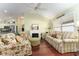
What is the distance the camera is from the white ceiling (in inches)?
102

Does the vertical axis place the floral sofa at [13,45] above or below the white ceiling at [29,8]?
below

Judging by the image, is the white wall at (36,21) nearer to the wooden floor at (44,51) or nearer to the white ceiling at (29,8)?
the white ceiling at (29,8)

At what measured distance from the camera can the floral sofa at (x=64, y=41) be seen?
8.61ft

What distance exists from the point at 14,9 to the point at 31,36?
77 centimetres

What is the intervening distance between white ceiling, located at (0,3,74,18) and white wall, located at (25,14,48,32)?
0.12 meters

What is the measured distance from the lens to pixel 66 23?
2.64m

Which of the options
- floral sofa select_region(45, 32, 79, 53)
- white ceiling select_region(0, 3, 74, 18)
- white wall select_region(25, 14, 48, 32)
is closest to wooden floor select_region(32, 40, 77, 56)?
floral sofa select_region(45, 32, 79, 53)

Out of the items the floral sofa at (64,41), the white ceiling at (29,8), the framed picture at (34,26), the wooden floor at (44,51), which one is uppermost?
the white ceiling at (29,8)

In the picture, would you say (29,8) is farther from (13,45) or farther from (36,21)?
(13,45)

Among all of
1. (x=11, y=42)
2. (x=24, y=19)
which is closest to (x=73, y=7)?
(x=24, y=19)

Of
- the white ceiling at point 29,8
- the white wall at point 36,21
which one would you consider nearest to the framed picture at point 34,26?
the white wall at point 36,21

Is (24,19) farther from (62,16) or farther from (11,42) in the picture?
(62,16)

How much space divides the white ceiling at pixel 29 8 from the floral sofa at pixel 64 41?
551 mm

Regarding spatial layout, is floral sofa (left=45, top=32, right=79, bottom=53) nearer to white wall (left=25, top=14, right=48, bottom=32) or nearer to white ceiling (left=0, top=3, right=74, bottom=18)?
white wall (left=25, top=14, right=48, bottom=32)
